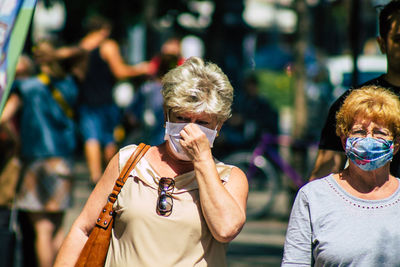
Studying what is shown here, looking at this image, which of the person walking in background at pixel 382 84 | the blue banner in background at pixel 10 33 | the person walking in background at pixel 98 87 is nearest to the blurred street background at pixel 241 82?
the person walking in background at pixel 98 87

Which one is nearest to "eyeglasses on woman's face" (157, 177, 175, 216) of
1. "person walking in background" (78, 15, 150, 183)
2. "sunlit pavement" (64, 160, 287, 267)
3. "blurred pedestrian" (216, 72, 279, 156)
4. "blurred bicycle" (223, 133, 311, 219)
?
"sunlit pavement" (64, 160, 287, 267)

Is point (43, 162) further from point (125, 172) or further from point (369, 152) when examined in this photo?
point (369, 152)

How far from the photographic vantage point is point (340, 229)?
3.03 meters

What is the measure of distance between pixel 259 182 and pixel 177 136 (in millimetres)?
7512

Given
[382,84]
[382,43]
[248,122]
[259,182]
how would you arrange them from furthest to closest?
[248,122], [259,182], [382,43], [382,84]

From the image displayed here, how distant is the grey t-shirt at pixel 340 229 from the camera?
3.00 metres

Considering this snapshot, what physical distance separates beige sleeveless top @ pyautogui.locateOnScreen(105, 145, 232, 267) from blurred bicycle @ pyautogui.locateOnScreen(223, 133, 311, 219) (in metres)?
7.19

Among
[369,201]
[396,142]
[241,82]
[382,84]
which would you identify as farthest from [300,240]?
[241,82]

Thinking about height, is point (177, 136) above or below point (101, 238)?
above

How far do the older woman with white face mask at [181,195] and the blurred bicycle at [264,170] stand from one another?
23.4 feet

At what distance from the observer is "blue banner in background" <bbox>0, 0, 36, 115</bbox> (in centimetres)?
A: 339

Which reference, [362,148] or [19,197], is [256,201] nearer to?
[19,197]

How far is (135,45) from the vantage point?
26.4 meters

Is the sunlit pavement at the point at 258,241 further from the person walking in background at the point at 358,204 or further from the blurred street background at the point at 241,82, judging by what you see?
the person walking in background at the point at 358,204
